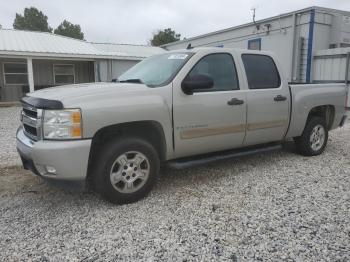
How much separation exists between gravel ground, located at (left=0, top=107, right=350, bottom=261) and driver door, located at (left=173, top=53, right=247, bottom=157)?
619mm

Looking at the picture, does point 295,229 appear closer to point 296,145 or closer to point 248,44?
point 296,145

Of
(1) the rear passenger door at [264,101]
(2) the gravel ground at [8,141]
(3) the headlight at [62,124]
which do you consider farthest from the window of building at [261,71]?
(2) the gravel ground at [8,141]

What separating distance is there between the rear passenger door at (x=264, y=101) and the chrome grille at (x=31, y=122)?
297 cm

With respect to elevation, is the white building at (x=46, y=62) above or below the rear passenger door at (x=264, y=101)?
above

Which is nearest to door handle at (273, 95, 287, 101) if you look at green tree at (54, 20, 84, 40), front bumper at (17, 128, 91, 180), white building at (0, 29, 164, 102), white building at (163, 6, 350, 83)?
front bumper at (17, 128, 91, 180)

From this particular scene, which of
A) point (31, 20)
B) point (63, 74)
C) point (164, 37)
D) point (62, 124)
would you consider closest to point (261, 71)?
point (62, 124)

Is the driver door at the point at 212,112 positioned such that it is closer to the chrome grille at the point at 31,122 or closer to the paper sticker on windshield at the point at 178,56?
the paper sticker on windshield at the point at 178,56

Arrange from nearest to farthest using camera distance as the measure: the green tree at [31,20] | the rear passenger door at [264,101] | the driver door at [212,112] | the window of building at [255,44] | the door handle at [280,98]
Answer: the driver door at [212,112] < the rear passenger door at [264,101] < the door handle at [280,98] < the window of building at [255,44] < the green tree at [31,20]

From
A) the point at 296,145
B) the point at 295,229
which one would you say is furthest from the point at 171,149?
the point at 296,145

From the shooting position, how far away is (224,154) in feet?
16.2

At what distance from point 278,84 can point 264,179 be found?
165 centimetres

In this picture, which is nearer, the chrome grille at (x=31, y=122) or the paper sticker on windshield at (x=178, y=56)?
the chrome grille at (x=31, y=122)

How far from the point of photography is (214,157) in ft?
15.6

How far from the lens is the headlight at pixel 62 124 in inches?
135
